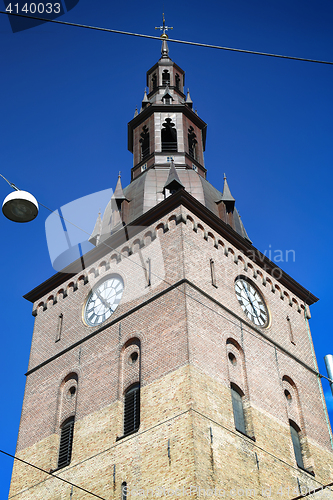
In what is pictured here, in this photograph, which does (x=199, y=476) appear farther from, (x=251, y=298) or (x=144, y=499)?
(x=251, y=298)

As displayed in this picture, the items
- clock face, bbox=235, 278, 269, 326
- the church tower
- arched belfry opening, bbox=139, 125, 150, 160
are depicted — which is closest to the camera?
the church tower

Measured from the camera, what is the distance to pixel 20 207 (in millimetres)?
15570

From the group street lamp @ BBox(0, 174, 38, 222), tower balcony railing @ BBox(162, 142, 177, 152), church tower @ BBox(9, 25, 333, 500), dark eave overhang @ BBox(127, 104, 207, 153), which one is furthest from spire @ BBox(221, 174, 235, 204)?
street lamp @ BBox(0, 174, 38, 222)

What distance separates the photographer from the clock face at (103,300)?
28594mm

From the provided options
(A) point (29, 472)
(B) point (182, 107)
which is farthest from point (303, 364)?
(B) point (182, 107)

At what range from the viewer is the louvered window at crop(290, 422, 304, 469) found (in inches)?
1032

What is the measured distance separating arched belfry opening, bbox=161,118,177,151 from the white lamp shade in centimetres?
2109

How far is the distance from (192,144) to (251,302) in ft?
36.5

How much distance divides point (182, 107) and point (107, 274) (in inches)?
483

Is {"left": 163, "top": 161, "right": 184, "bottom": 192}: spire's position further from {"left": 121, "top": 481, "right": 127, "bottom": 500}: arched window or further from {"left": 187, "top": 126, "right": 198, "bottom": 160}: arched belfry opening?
{"left": 121, "top": 481, "right": 127, "bottom": 500}: arched window

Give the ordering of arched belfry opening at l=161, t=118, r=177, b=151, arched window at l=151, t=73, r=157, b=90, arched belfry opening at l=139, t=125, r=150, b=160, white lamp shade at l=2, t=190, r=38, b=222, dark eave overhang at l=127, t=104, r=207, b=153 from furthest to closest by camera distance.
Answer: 1. arched window at l=151, t=73, r=157, b=90
2. dark eave overhang at l=127, t=104, r=207, b=153
3. arched belfry opening at l=139, t=125, r=150, b=160
4. arched belfry opening at l=161, t=118, r=177, b=151
5. white lamp shade at l=2, t=190, r=38, b=222

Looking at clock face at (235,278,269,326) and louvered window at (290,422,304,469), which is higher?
clock face at (235,278,269,326)

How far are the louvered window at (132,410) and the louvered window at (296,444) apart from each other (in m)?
6.43

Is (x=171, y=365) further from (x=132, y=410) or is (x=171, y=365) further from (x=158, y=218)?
(x=158, y=218)
